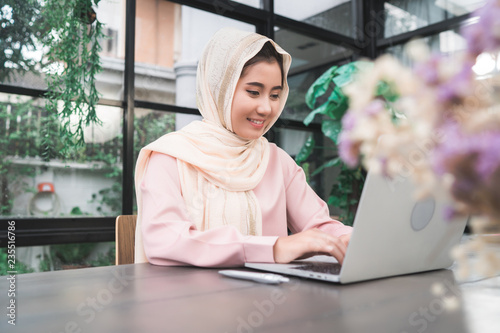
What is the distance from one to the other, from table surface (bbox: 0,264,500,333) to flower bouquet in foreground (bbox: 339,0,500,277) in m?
0.31

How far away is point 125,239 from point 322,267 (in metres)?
0.71

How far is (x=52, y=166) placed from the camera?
2.53 meters

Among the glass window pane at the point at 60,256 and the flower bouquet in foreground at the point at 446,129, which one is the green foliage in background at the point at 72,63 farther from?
the flower bouquet in foreground at the point at 446,129

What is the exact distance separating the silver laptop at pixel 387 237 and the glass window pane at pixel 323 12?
312 cm

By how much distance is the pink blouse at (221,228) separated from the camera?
983mm

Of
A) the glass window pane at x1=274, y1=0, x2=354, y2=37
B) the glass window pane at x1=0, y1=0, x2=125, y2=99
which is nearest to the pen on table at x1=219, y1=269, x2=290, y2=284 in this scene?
the glass window pane at x1=0, y1=0, x2=125, y2=99

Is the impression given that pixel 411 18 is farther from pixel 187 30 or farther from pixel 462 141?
pixel 462 141

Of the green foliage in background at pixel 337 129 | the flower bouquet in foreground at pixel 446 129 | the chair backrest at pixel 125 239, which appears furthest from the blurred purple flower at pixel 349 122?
the green foliage in background at pixel 337 129

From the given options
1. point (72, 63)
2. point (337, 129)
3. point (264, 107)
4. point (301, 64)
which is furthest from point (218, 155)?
point (301, 64)

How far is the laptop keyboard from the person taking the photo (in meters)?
0.81

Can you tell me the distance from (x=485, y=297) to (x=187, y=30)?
280 centimetres

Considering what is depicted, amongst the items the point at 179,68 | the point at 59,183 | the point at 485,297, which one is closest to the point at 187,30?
the point at 179,68

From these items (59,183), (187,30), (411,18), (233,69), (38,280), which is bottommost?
(38,280)

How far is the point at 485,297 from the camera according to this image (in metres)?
0.65
